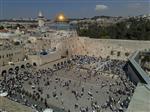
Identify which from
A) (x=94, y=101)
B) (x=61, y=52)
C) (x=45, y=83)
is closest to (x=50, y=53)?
(x=61, y=52)

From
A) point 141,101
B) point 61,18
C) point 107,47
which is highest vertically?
point 61,18

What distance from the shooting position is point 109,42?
30.2 metres

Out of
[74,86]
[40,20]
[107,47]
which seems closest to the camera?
[74,86]

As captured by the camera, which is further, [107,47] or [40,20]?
[40,20]

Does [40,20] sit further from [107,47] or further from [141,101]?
Result: [141,101]

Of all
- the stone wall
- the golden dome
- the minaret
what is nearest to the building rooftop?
the stone wall

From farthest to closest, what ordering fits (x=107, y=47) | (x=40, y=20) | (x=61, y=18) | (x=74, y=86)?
(x=40, y=20) < (x=61, y=18) < (x=107, y=47) < (x=74, y=86)

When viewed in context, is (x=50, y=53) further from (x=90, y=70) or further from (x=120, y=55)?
(x=120, y=55)

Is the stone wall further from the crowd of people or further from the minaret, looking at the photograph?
the minaret

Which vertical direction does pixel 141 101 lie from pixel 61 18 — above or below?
below

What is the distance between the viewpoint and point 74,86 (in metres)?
19.8

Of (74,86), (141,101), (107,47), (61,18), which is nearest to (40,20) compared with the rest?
(61,18)

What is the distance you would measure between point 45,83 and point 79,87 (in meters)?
2.63

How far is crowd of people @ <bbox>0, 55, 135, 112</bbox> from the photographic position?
1584 centimetres
